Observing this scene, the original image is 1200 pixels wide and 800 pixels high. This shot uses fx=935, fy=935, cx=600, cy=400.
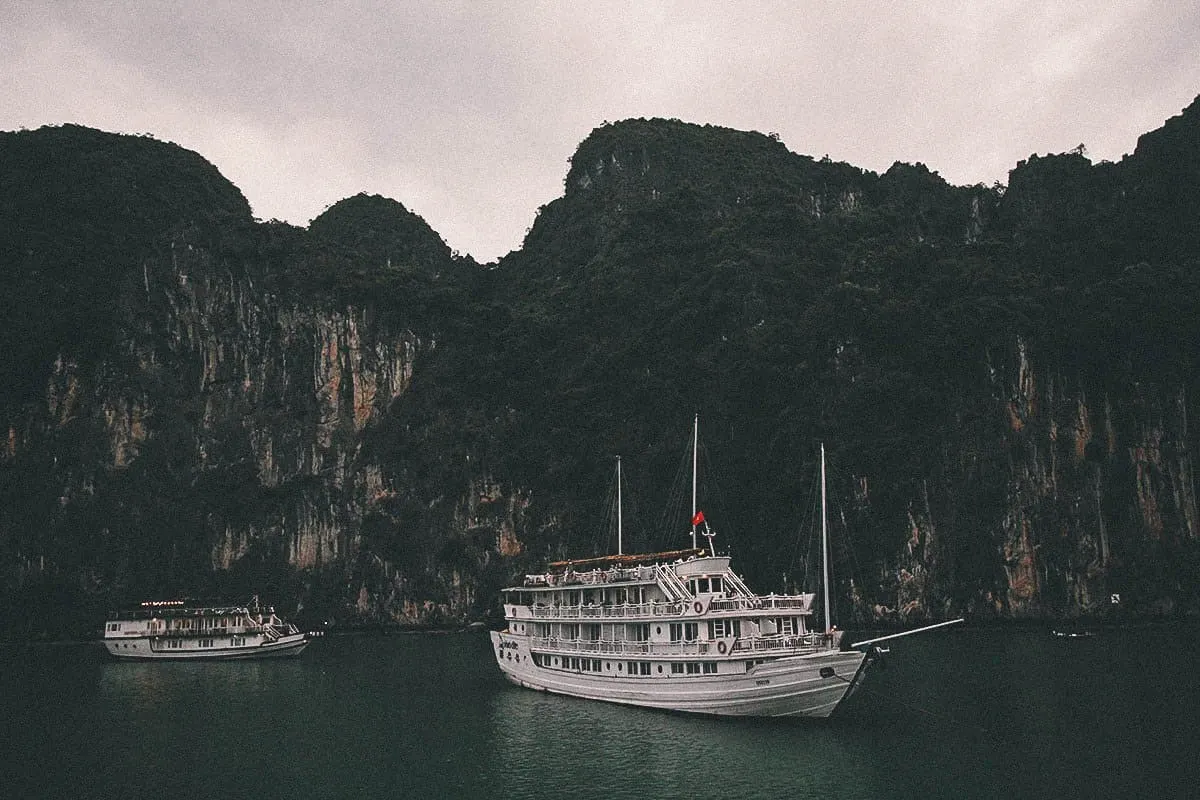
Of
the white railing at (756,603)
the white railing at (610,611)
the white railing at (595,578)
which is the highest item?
the white railing at (595,578)

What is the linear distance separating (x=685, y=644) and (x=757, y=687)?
3475 millimetres

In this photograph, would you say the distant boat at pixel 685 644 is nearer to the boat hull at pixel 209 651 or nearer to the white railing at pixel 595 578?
the white railing at pixel 595 578

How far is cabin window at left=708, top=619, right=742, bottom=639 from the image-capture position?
35.2 m

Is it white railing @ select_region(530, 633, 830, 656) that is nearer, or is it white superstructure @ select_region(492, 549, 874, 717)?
white superstructure @ select_region(492, 549, 874, 717)

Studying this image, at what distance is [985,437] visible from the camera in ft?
259

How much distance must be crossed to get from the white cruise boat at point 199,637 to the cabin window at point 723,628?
126 ft

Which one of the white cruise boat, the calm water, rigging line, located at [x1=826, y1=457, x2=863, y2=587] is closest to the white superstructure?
the calm water

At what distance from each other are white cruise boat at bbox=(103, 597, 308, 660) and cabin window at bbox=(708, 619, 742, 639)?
38.4 metres

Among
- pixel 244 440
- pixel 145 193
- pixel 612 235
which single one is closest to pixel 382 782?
pixel 244 440

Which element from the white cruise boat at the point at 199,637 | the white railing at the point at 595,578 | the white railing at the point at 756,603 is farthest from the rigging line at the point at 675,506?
the white railing at the point at 756,603

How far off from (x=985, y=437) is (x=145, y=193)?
→ 103 m

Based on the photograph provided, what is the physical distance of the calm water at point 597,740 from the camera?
26406 mm

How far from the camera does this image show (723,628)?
35250 mm

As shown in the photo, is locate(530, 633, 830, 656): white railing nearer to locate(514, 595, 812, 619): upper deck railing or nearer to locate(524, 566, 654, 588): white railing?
locate(514, 595, 812, 619): upper deck railing
